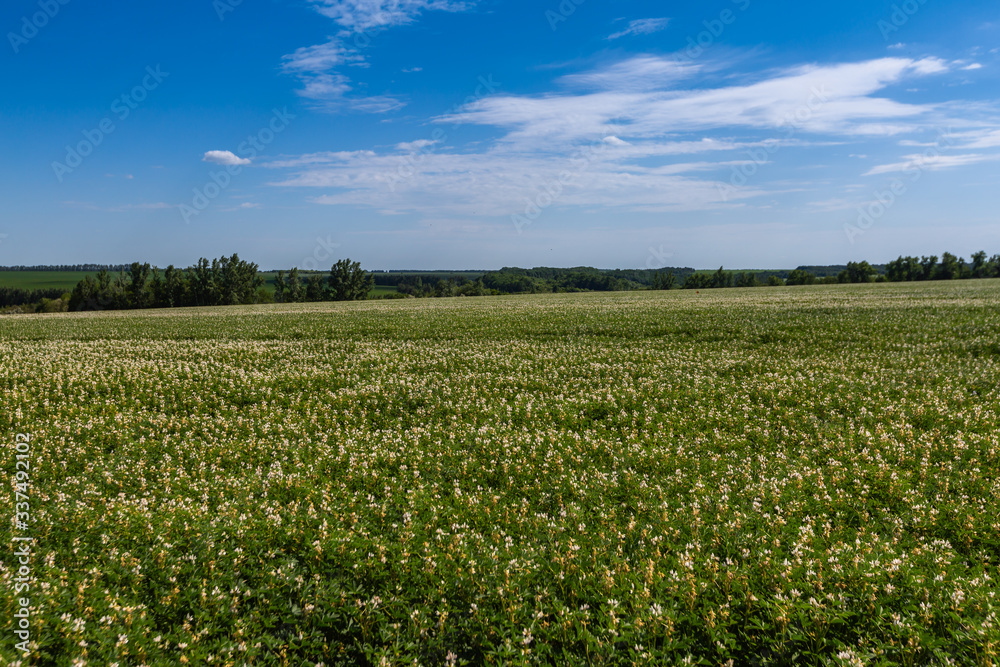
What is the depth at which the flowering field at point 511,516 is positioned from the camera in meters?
5.04

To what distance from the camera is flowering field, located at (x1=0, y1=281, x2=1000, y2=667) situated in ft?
16.5

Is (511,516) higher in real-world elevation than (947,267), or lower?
lower

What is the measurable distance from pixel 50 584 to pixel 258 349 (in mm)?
17427

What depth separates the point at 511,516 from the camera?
757 cm

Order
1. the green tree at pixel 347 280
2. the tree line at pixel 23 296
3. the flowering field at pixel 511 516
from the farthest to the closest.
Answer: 1. the tree line at pixel 23 296
2. the green tree at pixel 347 280
3. the flowering field at pixel 511 516

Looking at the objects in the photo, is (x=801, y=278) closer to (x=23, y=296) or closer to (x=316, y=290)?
(x=316, y=290)

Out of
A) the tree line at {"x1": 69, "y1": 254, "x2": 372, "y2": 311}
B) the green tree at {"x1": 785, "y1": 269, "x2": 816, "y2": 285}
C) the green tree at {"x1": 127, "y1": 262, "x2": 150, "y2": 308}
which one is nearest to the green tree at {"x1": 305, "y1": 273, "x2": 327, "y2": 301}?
the tree line at {"x1": 69, "y1": 254, "x2": 372, "y2": 311}

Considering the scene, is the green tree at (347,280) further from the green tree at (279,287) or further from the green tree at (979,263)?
the green tree at (979,263)

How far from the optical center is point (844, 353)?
18.7m

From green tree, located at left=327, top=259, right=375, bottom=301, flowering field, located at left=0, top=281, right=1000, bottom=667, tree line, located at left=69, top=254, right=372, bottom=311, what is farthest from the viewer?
green tree, located at left=327, top=259, right=375, bottom=301

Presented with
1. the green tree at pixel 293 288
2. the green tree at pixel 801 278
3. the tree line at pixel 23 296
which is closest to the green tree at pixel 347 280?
the green tree at pixel 293 288

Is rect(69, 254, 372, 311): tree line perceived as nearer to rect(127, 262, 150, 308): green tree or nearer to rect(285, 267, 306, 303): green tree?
rect(127, 262, 150, 308): green tree

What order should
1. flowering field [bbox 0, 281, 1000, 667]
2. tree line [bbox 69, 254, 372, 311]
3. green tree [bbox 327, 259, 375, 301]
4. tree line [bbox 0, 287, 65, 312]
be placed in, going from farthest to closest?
1. tree line [bbox 0, 287, 65, 312]
2. green tree [bbox 327, 259, 375, 301]
3. tree line [bbox 69, 254, 372, 311]
4. flowering field [bbox 0, 281, 1000, 667]

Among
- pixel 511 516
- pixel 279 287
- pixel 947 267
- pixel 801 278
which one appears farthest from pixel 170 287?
pixel 947 267
